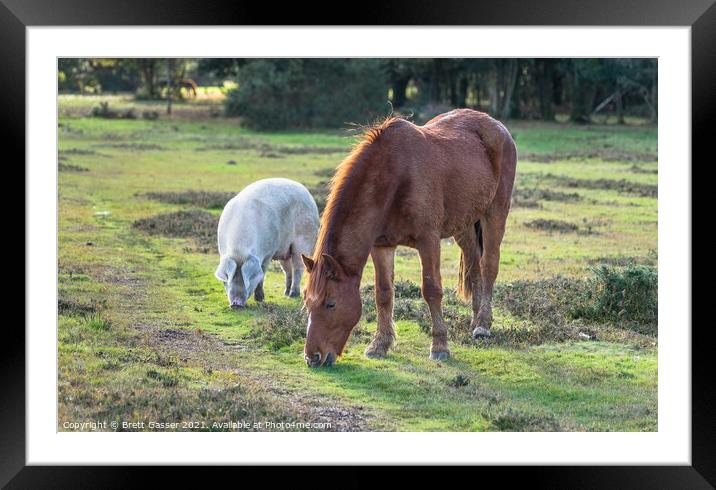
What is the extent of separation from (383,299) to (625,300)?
136 inches

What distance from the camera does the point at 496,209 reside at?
36.8 feet

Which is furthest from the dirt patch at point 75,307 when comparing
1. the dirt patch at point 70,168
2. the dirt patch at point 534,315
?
the dirt patch at point 70,168

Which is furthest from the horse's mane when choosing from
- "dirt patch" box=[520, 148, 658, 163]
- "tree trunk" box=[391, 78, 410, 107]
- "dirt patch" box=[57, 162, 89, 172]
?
"tree trunk" box=[391, 78, 410, 107]

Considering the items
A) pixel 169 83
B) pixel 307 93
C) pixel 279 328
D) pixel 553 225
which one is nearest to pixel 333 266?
pixel 279 328

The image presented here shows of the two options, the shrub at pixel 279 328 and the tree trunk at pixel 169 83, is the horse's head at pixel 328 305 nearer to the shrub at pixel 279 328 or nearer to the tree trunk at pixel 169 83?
the shrub at pixel 279 328

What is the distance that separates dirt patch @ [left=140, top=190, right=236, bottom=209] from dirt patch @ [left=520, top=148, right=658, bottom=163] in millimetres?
11922

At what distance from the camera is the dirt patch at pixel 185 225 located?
16.7 metres

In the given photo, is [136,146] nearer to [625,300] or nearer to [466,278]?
[466,278]

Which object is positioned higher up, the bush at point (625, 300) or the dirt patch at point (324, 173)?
Answer: the dirt patch at point (324, 173)

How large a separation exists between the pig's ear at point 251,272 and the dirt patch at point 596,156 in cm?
1874

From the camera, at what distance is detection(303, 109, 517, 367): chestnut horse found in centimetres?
889

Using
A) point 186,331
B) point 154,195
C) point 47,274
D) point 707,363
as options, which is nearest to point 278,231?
→ point 186,331

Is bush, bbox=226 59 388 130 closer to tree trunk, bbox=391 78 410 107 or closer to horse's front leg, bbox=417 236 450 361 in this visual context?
tree trunk, bbox=391 78 410 107

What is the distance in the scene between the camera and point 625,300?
457 inches
